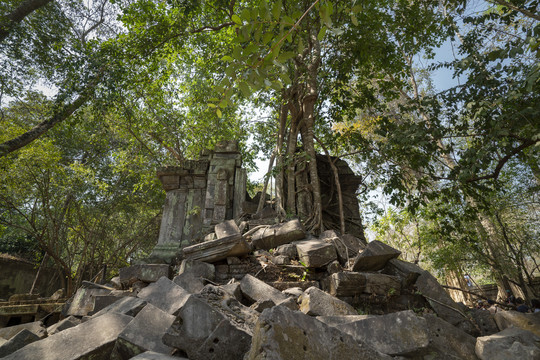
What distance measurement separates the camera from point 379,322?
7.52 feet

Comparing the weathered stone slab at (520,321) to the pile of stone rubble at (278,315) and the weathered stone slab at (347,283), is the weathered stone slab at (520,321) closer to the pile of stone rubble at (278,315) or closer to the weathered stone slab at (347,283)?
the pile of stone rubble at (278,315)

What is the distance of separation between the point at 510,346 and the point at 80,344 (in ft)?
10.3

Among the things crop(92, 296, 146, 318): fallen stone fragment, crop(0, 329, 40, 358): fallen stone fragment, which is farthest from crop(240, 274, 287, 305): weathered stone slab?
crop(0, 329, 40, 358): fallen stone fragment

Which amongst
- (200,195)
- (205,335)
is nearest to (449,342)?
(205,335)

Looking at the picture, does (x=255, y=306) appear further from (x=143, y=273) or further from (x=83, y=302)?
(x=83, y=302)

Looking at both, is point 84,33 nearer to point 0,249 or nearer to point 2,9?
point 2,9

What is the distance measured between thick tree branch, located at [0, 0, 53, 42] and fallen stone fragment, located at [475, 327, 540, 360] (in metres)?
8.67

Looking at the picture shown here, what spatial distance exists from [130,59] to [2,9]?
2517mm

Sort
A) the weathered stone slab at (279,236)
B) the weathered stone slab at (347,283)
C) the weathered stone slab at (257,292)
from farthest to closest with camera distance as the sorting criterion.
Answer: the weathered stone slab at (279,236)
the weathered stone slab at (347,283)
the weathered stone slab at (257,292)

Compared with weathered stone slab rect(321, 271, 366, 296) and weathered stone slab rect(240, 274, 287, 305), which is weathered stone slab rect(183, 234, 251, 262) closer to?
weathered stone slab rect(240, 274, 287, 305)

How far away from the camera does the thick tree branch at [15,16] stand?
587 cm

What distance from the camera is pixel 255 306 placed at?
298 centimetres

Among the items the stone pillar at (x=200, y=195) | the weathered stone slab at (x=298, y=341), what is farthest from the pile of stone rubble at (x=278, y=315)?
the stone pillar at (x=200, y=195)

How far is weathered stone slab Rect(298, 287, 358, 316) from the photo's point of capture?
2.94m
